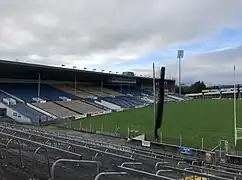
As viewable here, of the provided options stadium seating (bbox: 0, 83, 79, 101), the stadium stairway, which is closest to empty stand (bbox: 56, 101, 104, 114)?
stadium seating (bbox: 0, 83, 79, 101)

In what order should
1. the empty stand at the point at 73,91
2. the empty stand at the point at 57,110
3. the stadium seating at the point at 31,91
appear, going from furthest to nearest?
the empty stand at the point at 73,91, the stadium seating at the point at 31,91, the empty stand at the point at 57,110

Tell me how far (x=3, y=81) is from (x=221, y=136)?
3260 cm

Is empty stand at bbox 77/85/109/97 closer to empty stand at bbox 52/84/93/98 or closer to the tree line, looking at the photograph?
empty stand at bbox 52/84/93/98

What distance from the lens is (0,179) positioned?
6.37 metres

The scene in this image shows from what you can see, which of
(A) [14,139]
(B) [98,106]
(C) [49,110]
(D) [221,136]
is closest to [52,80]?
(B) [98,106]

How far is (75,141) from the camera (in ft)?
37.9

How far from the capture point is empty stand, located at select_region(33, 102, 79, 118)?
138 feet

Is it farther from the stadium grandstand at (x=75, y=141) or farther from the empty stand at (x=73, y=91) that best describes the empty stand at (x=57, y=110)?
the empty stand at (x=73, y=91)

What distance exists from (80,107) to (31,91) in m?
7.17

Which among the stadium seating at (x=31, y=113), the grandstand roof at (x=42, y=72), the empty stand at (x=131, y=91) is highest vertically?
the grandstand roof at (x=42, y=72)

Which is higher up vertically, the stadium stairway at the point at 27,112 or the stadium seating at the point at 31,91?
the stadium seating at the point at 31,91

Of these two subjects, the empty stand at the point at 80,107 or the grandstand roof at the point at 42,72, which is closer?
the grandstand roof at the point at 42,72

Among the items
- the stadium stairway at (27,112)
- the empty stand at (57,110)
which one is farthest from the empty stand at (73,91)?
the stadium stairway at (27,112)

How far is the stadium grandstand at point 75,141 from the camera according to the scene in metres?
5.59
